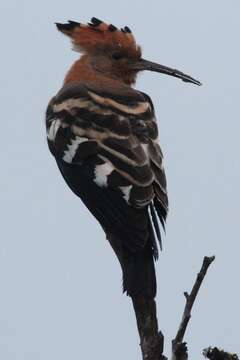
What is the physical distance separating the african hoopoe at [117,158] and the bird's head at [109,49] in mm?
32

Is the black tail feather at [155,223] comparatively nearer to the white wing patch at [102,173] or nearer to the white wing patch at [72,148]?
the white wing patch at [102,173]

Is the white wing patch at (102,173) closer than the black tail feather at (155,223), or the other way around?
the black tail feather at (155,223)

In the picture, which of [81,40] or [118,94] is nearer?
[118,94]

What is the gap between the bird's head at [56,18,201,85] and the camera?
642cm

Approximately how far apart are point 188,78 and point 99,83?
584 millimetres

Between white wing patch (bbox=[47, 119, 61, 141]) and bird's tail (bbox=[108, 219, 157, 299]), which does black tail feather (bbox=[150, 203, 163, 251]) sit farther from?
white wing patch (bbox=[47, 119, 61, 141])

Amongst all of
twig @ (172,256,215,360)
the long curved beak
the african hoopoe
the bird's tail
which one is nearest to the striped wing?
the african hoopoe

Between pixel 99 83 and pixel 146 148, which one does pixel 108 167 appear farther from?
pixel 99 83

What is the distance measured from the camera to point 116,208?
4.48m

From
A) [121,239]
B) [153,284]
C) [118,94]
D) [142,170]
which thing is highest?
[118,94]

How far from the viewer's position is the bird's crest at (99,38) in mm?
6480

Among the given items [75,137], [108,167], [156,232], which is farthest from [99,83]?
[156,232]

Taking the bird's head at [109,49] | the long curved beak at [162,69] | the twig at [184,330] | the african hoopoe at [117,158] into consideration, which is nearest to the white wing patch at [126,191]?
the african hoopoe at [117,158]

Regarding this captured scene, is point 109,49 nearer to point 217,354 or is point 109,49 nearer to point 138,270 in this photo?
point 138,270
